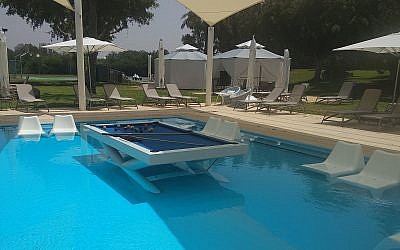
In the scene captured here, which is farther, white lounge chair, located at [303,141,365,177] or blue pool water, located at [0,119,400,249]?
white lounge chair, located at [303,141,365,177]

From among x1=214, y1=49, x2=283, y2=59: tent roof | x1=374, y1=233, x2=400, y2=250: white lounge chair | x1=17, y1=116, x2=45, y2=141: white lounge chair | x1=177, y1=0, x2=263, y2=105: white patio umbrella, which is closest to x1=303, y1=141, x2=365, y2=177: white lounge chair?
x1=374, y1=233, x2=400, y2=250: white lounge chair

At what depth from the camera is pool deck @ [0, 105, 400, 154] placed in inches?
347

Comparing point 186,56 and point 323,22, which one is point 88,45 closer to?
point 186,56

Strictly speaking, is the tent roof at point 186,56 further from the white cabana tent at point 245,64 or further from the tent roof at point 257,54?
the tent roof at point 257,54

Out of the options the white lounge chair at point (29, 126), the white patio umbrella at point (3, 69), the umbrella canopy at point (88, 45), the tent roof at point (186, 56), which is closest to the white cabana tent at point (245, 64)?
the tent roof at point (186, 56)

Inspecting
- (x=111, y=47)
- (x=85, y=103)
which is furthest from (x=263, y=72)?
(x=85, y=103)

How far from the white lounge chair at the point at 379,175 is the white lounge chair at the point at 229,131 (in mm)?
2249

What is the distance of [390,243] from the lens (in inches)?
163

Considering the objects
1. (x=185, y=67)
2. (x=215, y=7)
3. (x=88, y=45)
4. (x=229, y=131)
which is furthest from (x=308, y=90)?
(x=229, y=131)

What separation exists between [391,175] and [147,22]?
840 inches

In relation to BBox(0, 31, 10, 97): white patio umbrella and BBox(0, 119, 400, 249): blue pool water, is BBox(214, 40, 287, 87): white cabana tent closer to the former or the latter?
BBox(0, 31, 10, 97): white patio umbrella

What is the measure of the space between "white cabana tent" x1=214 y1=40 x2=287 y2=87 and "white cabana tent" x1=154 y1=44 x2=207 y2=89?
1114mm

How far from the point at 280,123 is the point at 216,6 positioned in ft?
13.8

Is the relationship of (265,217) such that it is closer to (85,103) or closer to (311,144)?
(311,144)
